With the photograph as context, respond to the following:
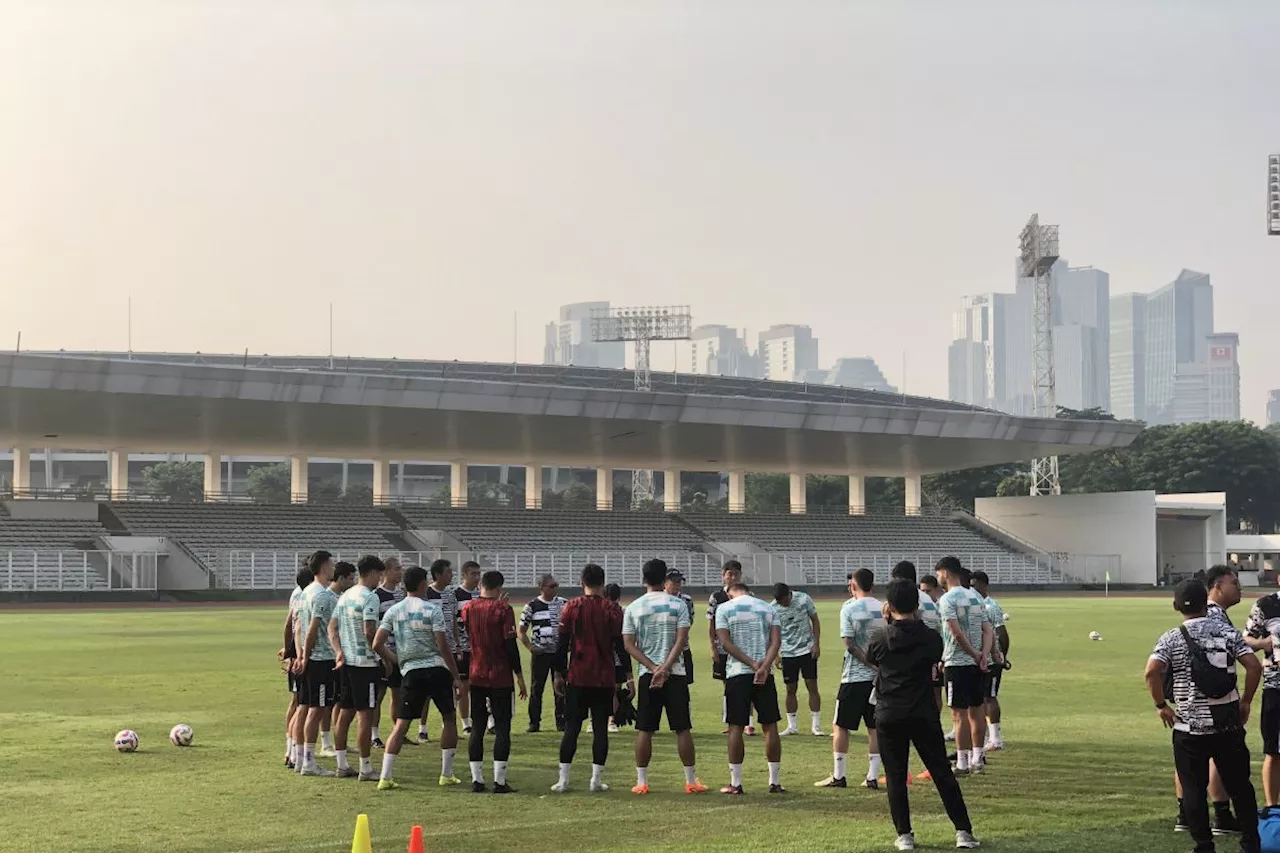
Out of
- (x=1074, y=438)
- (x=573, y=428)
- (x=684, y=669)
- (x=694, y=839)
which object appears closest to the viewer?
(x=694, y=839)

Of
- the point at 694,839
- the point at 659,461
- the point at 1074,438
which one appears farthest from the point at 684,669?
A: the point at 659,461

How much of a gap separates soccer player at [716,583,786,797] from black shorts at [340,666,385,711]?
3184 mm

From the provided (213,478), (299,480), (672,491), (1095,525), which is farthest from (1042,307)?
(213,478)

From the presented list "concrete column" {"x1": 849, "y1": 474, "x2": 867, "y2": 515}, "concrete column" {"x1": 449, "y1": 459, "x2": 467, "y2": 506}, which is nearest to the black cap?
"concrete column" {"x1": 449, "y1": 459, "x2": 467, "y2": 506}

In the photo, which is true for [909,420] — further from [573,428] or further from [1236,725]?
[1236,725]

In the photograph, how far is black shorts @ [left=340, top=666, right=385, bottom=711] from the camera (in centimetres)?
1285

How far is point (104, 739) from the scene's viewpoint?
15.6 metres

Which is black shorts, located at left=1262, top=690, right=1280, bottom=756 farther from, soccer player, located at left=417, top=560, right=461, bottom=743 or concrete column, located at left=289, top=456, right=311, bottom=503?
concrete column, located at left=289, top=456, right=311, bottom=503

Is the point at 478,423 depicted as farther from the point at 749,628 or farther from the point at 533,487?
the point at 749,628

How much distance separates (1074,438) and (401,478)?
7019cm

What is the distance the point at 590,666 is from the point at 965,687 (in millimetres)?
3555

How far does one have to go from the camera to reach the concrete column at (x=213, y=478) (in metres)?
63.4

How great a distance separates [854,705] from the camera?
12.6m

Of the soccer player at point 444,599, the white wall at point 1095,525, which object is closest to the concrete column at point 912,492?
the white wall at point 1095,525
